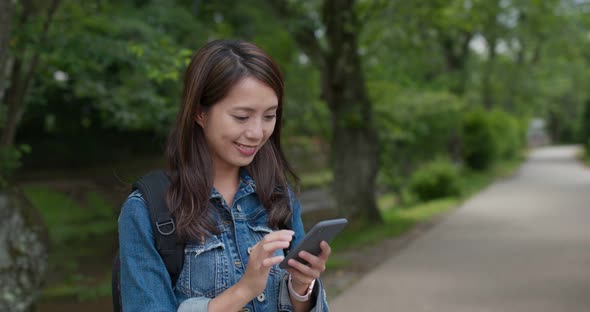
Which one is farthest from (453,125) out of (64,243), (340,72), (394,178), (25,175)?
(25,175)

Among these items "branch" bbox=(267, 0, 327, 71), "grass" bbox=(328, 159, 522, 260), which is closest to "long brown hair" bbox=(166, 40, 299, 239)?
"grass" bbox=(328, 159, 522, 260)

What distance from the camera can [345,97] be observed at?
11.2 m

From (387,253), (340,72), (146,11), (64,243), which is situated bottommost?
(64,243)

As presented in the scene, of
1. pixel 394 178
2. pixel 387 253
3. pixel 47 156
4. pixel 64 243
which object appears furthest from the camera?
pixel 47 156

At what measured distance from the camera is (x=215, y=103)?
1.81 metres

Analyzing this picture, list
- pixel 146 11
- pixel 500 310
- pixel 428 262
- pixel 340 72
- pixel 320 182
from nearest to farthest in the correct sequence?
pixel 500 310 → pixel 428 262 → pixel 146 11 → pixel 340 72 → pixel 320 182

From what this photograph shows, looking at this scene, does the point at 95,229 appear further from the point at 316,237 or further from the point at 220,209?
the point at 316,237

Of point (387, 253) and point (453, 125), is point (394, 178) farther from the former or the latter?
point (387, 253)

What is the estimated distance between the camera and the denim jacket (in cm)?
169

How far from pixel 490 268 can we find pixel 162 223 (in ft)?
22.1

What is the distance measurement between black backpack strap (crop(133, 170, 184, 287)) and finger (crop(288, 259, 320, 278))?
289 mm

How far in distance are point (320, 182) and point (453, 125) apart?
428 cm

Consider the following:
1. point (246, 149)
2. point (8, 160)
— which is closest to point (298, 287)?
point (246, 149)

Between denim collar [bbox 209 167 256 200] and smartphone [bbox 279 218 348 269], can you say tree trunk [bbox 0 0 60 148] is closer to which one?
denim collar [bbox 209 167 256 200]
